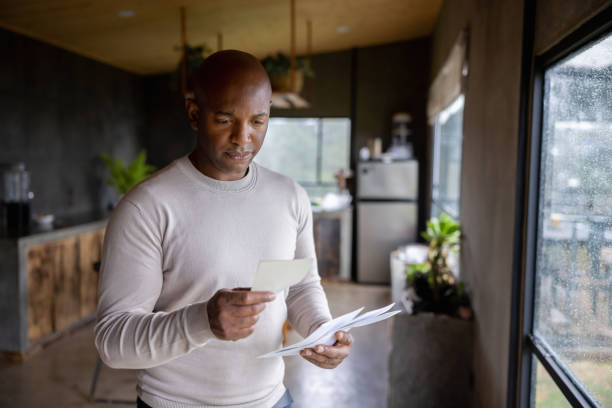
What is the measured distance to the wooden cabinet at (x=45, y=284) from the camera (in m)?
3.58

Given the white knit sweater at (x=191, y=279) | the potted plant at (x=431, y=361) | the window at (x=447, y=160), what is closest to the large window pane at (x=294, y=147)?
the window at (x=447, y=160)

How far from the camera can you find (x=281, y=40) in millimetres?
5527

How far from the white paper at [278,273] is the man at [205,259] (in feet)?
0.24

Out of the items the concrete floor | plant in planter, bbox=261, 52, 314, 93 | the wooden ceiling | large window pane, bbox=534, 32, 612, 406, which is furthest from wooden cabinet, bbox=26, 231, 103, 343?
large window pane, bbox=534, 32, 612, 406

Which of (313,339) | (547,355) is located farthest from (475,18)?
(313,339)

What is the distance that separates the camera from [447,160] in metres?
4.91

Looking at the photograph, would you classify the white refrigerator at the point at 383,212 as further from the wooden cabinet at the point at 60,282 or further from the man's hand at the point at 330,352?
the man's hand at the point at 330,352

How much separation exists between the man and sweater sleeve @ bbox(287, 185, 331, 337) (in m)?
A: 0.03

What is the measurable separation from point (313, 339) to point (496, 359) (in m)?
1.48

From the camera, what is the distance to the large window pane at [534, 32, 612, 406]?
1315 millimetres

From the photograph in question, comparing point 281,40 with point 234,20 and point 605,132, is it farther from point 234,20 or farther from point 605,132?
point 605,132

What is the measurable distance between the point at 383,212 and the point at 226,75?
5.04 metres

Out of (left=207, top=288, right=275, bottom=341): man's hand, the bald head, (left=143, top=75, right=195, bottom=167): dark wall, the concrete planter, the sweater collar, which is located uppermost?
(left=143, top=75, right=195, bottom=167): dark wall

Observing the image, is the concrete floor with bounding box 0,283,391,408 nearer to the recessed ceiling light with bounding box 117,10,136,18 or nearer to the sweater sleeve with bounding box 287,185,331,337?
the sweater sleeve with bounding box 287,185,331,337
